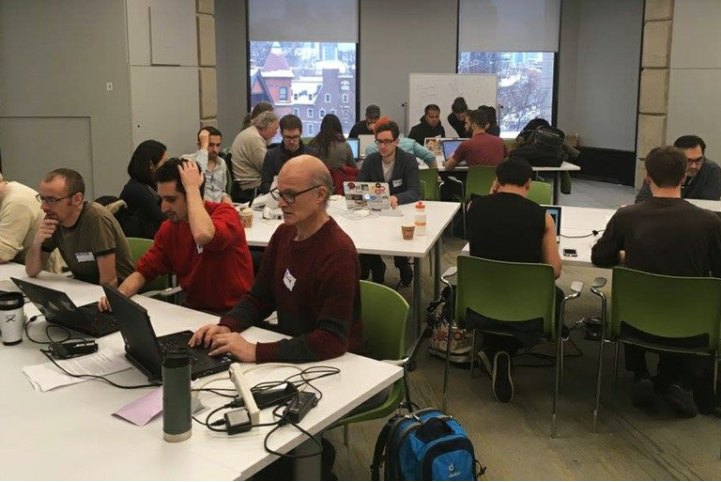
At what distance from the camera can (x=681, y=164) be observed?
3570mm

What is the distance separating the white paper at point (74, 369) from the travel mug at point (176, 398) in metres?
0.59

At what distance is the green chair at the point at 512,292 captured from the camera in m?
3.53

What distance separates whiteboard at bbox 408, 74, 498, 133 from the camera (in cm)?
1125

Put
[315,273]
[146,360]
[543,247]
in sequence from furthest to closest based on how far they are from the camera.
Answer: [543,247]
[315,273]
[146,360]

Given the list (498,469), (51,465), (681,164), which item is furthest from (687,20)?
(51,465)

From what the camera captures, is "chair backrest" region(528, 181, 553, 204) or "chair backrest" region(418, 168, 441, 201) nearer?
"chair backrest" region(528, 181, 553, 204)

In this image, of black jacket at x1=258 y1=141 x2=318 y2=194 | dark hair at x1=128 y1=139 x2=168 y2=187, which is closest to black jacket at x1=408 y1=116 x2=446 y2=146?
black jacket at x1=258 y1=141 x2=318 y2=194

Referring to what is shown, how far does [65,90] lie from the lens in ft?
22.4

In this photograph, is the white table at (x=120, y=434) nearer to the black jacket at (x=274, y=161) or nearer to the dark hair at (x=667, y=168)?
the dark hair at (x=667, y=168)

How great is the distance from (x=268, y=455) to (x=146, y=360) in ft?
2.23

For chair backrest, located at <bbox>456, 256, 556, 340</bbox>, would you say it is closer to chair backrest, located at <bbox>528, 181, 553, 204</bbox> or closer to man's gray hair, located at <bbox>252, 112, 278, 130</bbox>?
chair backrest, located at <bbox>528, 181, 553, 204</bbox>

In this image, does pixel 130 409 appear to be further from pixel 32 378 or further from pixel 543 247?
pixel 543 247

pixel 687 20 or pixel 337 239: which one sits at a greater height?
pixel 687 20

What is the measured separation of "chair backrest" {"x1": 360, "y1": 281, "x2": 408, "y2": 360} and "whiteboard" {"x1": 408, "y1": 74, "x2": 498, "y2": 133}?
8688 mm
